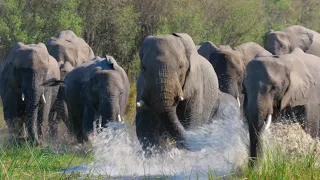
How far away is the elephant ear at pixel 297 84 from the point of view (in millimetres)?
11445

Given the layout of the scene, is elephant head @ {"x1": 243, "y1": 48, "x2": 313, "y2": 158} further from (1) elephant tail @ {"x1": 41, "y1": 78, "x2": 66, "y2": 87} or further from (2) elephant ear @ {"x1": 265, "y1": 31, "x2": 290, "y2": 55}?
(2) elephant ear @ {"x1": 265, "y1": 31, "x2": 290, "y2": 55}

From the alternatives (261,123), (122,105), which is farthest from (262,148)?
(122,105)

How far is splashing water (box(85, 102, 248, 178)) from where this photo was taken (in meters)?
10.5

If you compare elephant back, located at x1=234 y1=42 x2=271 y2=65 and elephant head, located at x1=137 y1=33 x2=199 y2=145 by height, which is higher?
elephant head, located at x1=137 y1=33 x2=199 y2=145

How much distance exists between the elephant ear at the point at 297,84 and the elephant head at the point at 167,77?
1195 mm

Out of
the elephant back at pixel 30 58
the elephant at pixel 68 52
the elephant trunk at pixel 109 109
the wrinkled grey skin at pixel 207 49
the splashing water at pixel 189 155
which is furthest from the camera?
the elephant at pixel 68 52

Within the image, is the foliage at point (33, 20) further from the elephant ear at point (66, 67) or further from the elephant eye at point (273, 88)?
the elephant eye at point (273, 88)

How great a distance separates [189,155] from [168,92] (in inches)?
40.1

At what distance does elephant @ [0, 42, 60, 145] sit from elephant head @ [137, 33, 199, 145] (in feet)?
A: 15.2

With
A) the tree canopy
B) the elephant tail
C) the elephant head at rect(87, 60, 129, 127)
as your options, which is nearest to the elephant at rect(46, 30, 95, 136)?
the elephant tail

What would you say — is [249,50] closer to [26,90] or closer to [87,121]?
[26,90]

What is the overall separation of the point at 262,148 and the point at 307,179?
1490mm

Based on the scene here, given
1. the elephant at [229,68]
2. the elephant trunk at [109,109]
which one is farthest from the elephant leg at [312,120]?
the elephant at [229,68]

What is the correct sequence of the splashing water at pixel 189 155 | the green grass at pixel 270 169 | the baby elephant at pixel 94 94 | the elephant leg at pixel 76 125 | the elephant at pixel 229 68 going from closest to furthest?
the green grass at pixel 270 169, the splashing water at pixel 189 155, the baby elephant at pixel 94 94, the elephant leg at pixel 76 125, the elephant at pixel 229 68
